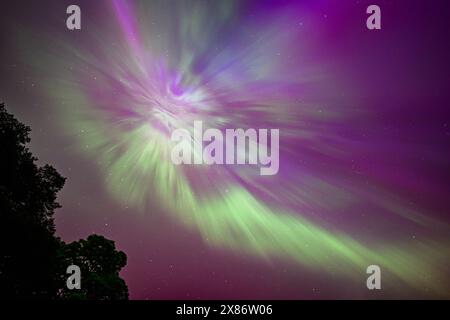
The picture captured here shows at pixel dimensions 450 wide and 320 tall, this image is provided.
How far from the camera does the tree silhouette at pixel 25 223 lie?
410 inches

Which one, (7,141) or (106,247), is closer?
(7,141)

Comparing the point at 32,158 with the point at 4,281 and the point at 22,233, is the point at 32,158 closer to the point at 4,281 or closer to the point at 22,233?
the point at 22,233

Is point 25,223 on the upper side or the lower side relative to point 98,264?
upper

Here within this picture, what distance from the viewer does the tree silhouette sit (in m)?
10.4

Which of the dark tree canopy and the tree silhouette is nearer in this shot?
the tree silhouette

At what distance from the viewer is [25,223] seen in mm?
10508

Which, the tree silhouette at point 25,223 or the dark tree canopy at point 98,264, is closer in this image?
the tree silhouette at point 25,223

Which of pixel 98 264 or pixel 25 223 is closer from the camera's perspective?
pixel 25 223
